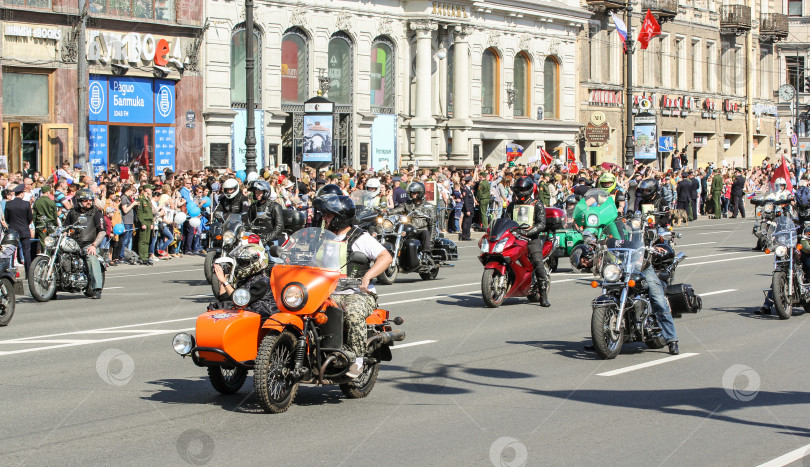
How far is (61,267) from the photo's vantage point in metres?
17.3

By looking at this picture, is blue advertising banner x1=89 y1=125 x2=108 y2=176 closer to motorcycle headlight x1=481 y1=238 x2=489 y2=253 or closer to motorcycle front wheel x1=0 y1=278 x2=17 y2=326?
motorcycle front wheel x1=0 y1=278 x2=17 y2=326

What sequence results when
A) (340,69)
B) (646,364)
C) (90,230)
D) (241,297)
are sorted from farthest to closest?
(340,69), (90,230), (646,364), (241,297)

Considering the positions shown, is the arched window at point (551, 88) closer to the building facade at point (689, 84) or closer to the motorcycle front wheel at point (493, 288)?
the building facade at point (689, 84)

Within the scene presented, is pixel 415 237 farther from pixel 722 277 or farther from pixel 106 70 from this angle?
pixel 106 70

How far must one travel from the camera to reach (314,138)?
32344 millimetres

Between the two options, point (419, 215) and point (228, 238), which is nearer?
point (228, 238)

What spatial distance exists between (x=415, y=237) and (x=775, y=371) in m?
9.33

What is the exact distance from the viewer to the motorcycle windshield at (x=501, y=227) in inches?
632

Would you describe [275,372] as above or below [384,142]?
below

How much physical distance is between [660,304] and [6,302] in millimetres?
7825

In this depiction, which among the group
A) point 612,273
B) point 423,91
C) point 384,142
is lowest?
point 612,273

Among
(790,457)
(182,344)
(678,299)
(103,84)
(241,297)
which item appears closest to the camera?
(790,457)

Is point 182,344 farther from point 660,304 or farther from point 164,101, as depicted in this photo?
point 164,101

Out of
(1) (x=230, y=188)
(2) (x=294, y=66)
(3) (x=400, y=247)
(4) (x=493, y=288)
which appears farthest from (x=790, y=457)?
(2) (x=294, y=66)
